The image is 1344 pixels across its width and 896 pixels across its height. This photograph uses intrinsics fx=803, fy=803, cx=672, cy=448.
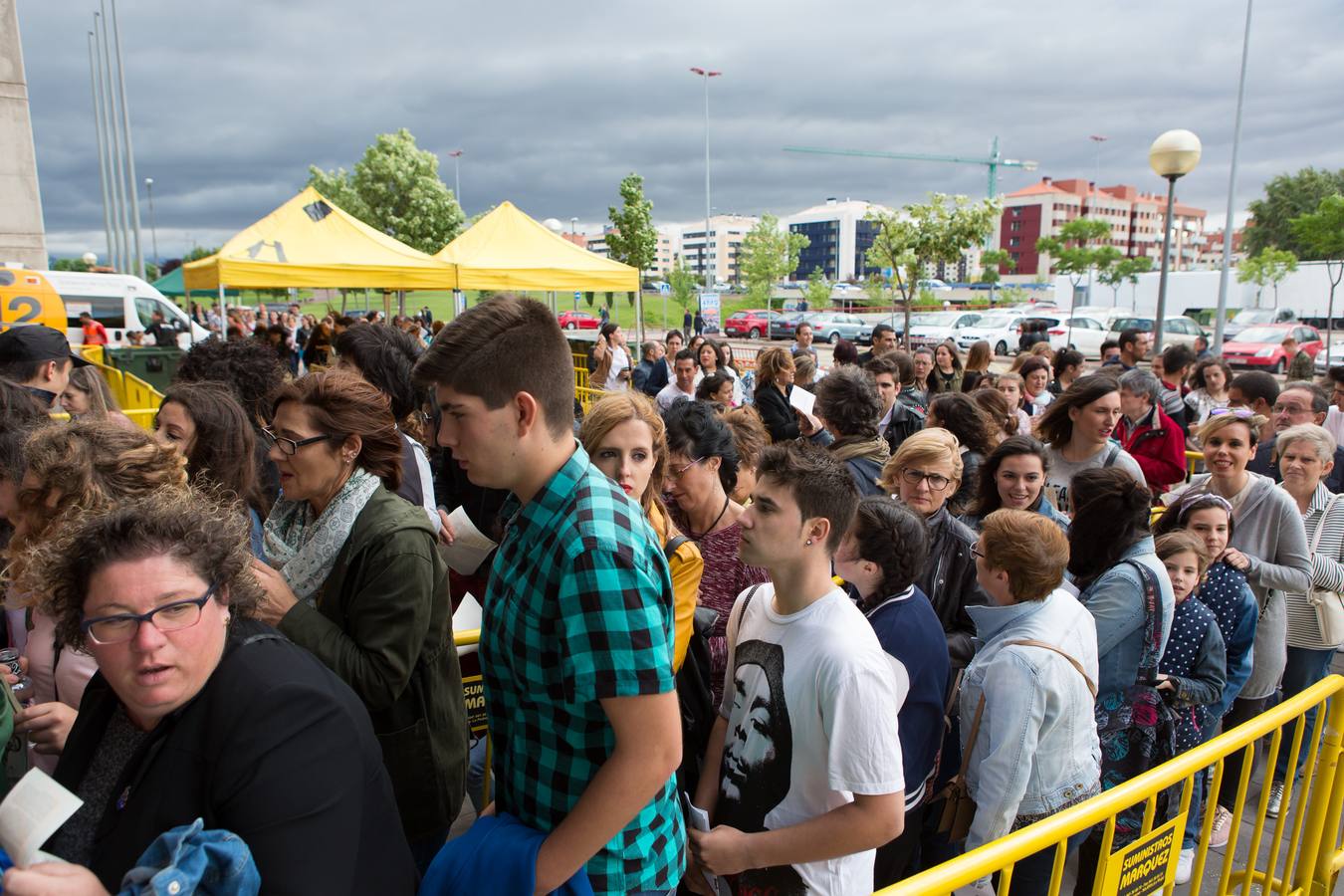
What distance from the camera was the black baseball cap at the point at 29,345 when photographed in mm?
4879

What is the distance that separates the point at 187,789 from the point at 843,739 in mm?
1281

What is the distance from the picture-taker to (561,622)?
1.37 m

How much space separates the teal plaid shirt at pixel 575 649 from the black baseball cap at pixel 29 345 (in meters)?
4.88

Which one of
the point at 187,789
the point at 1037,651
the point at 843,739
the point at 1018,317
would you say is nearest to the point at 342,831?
the point at 187,789

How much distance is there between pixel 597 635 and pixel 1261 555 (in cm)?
397

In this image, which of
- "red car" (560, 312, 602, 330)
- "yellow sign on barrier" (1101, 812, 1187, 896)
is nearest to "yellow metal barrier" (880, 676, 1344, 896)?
"yellow sign on barrier" (1101, 812, 1187, 896)

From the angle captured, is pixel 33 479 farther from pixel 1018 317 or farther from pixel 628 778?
pixel 1018 317

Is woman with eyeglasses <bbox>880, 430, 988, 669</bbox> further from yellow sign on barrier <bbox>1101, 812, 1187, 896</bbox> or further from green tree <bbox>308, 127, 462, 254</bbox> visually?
green tree <bbox>308, 127, 462, 254</bbox>

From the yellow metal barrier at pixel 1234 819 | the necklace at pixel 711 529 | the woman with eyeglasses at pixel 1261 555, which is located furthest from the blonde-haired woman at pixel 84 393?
the woman with eyeglasses at pixel 1261 555

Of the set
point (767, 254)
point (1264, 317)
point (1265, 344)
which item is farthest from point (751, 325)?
point (1265, 344)

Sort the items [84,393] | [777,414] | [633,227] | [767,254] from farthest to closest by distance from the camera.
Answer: [767,254] → [633,227] → [777,414] → [84,393]

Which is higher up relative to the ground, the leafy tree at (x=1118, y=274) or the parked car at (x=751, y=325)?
the leafy tree at (x=1118, y=274)

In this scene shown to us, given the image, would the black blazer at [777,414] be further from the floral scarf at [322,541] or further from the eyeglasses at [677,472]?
the floral scarf at [322,541]

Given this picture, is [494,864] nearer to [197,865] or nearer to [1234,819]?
[197,865]
